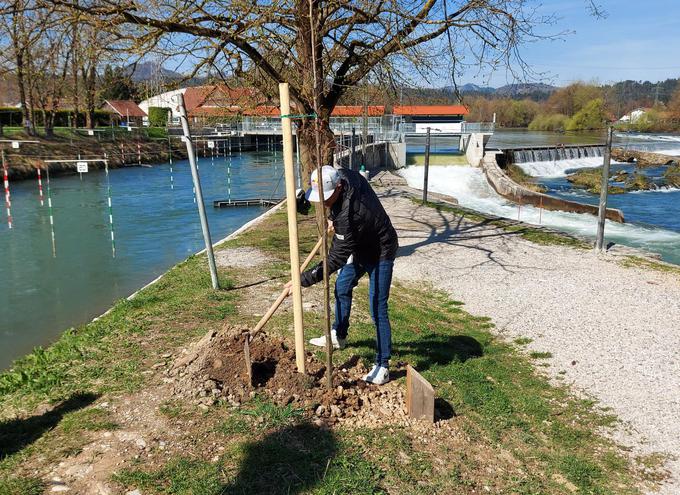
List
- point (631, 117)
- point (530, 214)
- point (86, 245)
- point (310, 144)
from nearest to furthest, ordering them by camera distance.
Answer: point (310, 144) < point (86, 245) < point (530, 214) < point (631, 117)

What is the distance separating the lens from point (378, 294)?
4.45 metres

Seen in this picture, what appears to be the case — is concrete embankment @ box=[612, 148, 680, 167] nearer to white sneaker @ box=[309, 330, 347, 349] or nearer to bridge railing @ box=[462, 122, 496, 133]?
bridge railing @ box=[462, 122, 496, 133]

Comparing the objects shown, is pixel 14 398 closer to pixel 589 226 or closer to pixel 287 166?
pixel 287 166

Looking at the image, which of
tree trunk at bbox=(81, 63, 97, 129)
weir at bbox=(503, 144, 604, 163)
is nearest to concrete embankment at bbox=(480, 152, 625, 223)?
weir at bbox=(503, 144, 604, 163)

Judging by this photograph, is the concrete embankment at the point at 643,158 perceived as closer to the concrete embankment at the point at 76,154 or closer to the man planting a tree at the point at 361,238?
the concrete embankment at the point at 76,154

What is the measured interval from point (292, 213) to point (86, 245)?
11.9m

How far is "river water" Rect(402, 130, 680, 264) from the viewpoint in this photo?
16078mm

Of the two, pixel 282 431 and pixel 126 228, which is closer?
pixel 282 431

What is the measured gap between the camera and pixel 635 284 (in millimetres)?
8898

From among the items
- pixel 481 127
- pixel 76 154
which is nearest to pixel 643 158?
pixel 481 127

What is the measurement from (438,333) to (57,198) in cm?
2126

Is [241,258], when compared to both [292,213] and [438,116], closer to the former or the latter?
[292,213]

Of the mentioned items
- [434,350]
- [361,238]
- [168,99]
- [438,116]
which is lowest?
[434,350]

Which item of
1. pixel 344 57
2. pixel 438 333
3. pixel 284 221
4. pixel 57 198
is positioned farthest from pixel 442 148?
pixel 438 333
